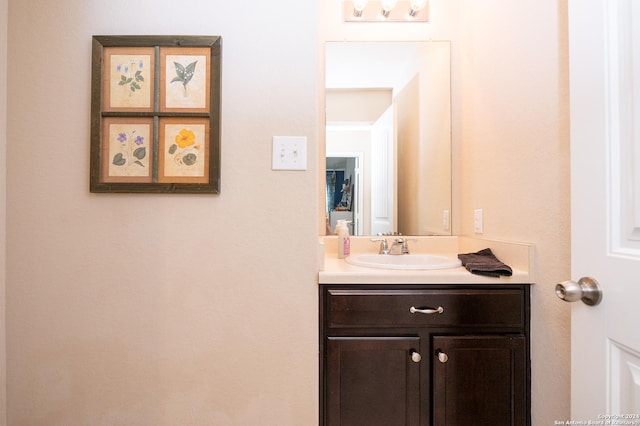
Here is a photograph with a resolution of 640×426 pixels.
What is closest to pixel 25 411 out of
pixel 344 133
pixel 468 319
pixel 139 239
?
pixel 139 239

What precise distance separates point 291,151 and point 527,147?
0.90m

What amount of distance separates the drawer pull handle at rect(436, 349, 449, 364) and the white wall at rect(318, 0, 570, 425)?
33 centimetres

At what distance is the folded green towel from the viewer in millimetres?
1187

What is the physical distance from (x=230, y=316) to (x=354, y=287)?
19.0 inches

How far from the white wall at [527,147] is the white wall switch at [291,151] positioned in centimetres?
86

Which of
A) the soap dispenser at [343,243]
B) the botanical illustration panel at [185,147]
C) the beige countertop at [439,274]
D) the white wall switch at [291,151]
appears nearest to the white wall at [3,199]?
the botanical illustration panel at [185,147]

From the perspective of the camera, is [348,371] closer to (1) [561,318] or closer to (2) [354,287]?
(2) [354,287]

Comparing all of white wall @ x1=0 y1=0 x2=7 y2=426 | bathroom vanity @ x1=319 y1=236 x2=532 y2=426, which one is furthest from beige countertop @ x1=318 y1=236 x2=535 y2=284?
white wall @ x1=0 y1=0 x2=7 y2=426

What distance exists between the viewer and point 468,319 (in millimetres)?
1174

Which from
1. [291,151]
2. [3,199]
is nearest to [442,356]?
[291,151]

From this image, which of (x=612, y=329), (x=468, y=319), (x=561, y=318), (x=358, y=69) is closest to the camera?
(x=612, y=329)

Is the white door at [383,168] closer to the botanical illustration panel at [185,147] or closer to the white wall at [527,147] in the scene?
the white wall at [527,147]

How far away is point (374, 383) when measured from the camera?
3.80 feet

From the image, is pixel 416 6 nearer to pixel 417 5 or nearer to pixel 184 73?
pixel 417 5
